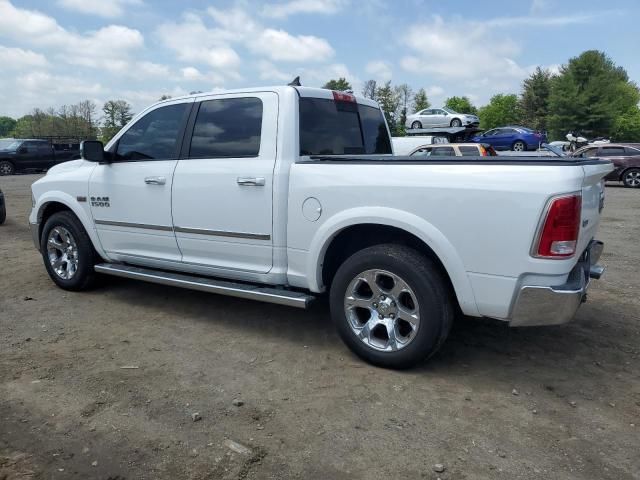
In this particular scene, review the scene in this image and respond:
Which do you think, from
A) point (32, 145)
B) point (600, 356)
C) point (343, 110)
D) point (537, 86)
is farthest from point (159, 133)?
point (537, 86)

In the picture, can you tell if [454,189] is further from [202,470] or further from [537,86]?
[537,86]

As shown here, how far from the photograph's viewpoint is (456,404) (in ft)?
10.6

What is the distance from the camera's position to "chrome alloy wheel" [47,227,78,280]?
5.47m

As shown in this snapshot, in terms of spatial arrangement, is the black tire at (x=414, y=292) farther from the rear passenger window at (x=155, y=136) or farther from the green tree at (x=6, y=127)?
the green tree at (x=6, y=127)

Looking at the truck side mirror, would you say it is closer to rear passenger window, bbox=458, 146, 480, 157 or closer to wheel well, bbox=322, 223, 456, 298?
wheel well, bbox=322, 223, 456, 298

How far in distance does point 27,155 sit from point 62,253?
2192cm

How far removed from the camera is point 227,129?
4.35m

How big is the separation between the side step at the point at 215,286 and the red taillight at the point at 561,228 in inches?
64.4

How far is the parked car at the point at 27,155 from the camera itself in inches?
944

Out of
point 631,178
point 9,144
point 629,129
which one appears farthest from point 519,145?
point 629,129

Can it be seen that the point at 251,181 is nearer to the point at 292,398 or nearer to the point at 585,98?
the point at 292,398

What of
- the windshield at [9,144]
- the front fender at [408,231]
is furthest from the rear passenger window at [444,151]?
the windshield at [9,144]

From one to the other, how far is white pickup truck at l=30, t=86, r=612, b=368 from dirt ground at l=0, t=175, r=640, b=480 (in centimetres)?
39

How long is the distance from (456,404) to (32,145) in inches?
1017
